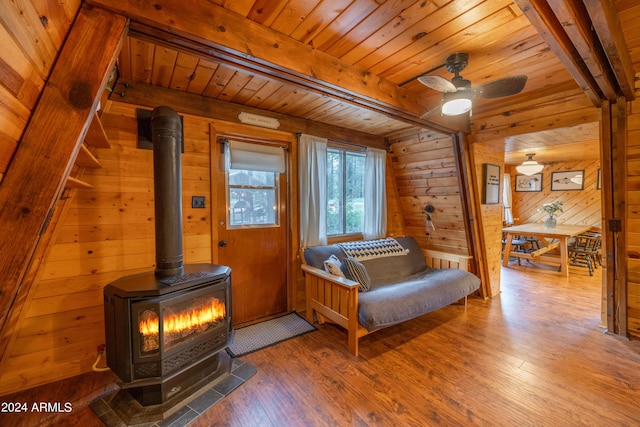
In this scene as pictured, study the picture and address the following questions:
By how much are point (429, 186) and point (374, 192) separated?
719 mm

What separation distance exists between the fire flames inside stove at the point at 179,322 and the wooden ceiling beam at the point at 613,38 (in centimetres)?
260

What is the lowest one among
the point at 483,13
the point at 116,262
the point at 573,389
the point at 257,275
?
the point at 573,389

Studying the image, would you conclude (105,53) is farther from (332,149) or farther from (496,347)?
(496,347)

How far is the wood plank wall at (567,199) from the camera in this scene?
578cm

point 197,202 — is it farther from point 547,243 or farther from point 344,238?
point 547,243

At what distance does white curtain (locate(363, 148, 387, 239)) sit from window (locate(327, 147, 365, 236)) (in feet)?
0.36

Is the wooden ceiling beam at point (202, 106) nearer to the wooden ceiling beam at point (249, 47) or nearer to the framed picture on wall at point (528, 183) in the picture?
the wooden ceiling beam at point (249, 47)

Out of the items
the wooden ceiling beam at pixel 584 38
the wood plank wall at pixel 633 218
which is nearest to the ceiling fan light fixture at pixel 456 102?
the wooden ceiling beam at pixel 584 38

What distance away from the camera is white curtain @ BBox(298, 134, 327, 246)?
3.03m

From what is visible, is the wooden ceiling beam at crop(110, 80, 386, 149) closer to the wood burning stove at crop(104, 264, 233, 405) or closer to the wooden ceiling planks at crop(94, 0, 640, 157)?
the wooden ceiling planks at crop(94, 0, 640, 157)

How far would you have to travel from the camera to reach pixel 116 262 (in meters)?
2.16

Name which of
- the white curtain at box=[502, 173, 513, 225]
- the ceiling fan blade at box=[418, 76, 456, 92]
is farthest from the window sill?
the white curtain at box=[502, 173, 513, 225]

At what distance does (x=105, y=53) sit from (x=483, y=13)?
5.82ft

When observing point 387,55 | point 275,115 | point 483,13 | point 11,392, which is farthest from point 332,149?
point 11,392
